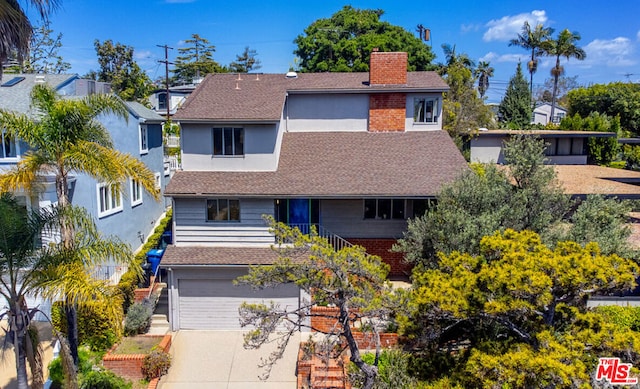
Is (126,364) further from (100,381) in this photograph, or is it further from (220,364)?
(220,364)

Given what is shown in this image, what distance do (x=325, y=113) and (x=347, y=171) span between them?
4989 millimetres

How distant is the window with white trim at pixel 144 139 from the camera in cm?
2532

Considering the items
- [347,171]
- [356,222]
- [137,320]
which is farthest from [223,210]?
[356,222]

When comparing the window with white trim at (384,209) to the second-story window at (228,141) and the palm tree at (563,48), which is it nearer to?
the second-story window at (228,141)

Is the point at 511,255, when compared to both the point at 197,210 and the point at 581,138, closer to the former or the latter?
the point at 197,210

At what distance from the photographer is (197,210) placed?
1734 cm

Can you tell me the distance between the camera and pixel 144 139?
2600 cm

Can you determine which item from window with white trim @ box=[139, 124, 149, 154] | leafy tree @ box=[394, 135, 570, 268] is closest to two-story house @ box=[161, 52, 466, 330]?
leafy tree @ box=[394, 135, 570, 268]

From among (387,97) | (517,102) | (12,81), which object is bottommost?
(387,97)

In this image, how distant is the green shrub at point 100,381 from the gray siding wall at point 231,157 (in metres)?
8.33

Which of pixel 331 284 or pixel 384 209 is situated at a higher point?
pixel 384 209

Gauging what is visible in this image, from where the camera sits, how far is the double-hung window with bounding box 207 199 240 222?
17.4 metres

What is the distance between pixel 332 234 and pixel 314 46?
35392 millimetres

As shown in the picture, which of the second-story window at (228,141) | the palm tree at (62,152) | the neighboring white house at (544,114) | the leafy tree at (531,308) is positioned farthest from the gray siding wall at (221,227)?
the neighboring white house at (544,114)
